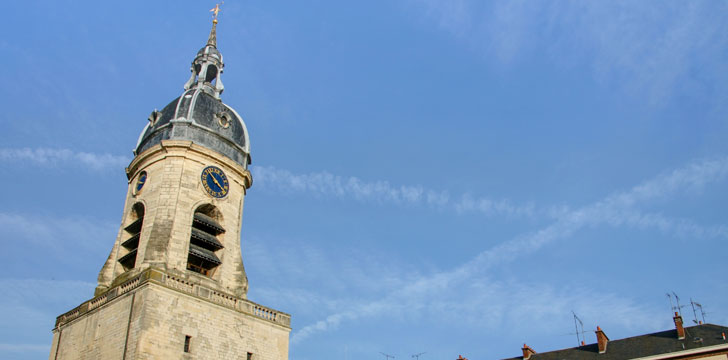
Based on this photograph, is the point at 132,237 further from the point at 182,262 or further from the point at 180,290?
the point at 180,290

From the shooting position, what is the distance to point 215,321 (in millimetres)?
27297

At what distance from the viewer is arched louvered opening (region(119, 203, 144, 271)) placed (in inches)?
1165

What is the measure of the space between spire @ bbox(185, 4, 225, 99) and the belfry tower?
4.03 ft

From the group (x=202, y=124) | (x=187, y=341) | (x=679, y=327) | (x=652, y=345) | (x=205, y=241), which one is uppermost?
(x=202, y=124)

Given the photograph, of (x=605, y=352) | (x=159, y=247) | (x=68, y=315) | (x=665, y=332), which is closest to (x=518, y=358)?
(x=605, y=352)

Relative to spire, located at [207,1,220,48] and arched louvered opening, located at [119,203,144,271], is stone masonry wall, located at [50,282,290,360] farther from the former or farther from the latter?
spire, located at [207,1,220,48]

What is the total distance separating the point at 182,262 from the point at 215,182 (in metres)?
5.22

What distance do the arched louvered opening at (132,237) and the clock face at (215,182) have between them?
136 inches

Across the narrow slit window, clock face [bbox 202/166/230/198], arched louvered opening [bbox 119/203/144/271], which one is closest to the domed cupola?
clock face [bbox 202/166/230/198]

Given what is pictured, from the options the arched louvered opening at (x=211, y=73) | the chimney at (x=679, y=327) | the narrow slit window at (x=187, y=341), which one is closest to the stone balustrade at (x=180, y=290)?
the narrow slit window at (x=187, y=341)

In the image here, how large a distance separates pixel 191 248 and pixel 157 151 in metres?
5.91

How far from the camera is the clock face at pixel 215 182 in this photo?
3136 centimetres

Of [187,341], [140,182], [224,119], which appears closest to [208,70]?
[224,119]

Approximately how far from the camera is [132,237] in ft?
98.7
